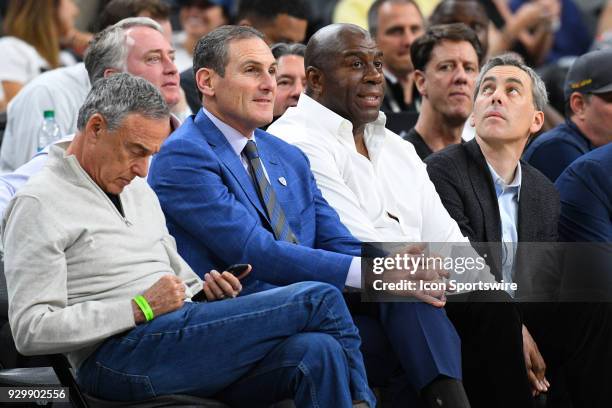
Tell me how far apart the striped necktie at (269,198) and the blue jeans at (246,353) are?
544 millimetres

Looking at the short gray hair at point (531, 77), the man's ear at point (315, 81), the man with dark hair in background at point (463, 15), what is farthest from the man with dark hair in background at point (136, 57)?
the man with dark hair in background at point (463, 15)

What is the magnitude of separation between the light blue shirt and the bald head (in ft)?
1.80

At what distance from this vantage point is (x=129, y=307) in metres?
3.35

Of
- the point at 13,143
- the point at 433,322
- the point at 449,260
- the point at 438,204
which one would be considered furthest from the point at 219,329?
the point at 13,143

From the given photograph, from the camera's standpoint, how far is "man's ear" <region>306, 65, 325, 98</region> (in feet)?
15.2

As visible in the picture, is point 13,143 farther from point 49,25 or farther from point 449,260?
point 449,260

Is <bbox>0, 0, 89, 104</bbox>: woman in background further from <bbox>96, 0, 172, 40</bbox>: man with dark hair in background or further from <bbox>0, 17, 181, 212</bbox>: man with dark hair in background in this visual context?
<bbox>0, 17, 181, 212</bbox>: man with dark hair in background

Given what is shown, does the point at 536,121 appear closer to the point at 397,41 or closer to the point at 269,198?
the point at 269,198

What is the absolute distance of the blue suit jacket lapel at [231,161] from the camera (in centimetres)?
398

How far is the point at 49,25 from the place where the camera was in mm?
6602

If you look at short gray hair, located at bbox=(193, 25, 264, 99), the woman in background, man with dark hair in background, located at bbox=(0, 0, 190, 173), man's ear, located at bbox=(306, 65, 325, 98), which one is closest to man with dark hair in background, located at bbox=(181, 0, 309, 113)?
the woman in background

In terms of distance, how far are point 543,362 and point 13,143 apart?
243 centimetres

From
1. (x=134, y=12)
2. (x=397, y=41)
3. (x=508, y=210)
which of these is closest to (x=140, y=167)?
(x=508, y=210)

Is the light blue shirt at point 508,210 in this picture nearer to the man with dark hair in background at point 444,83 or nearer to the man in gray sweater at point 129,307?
the man with dark hair in background at point 444,83
